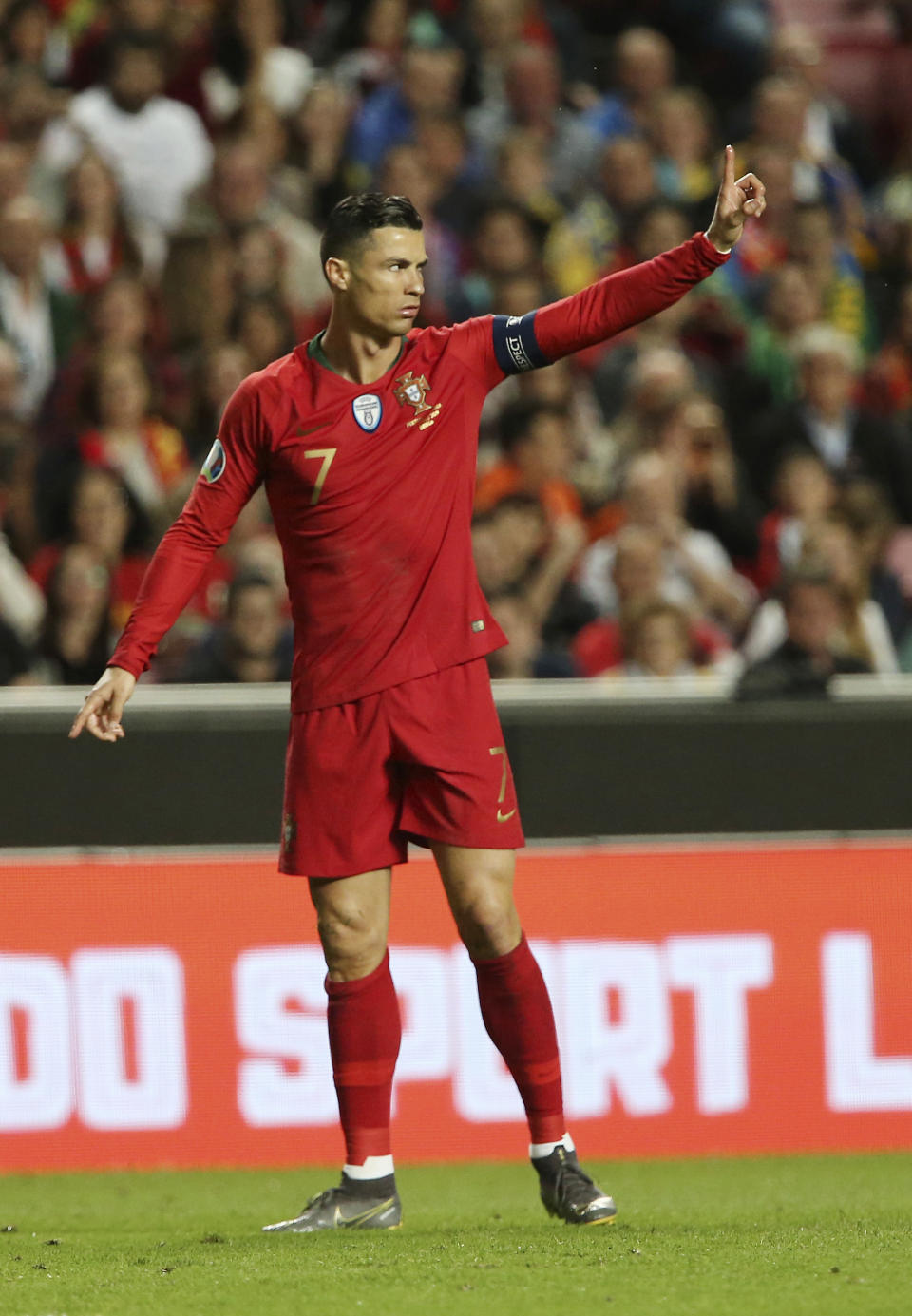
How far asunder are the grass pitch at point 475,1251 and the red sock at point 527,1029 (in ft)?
0.83

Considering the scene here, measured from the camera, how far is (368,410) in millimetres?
4480

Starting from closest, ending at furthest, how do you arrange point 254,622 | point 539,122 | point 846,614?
point 254,622, point 846,614, point 539,122

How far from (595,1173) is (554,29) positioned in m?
7.20

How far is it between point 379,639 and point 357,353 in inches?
24.9

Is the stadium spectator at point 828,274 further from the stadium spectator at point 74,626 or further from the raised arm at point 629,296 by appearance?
A: the raised arm at point 629,296

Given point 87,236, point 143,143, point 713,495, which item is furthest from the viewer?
point 143,143

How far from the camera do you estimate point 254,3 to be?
33.1ft

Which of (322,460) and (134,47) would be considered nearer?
(322,460)

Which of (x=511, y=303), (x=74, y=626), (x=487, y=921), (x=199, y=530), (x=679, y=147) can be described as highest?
(x=679, y=147)

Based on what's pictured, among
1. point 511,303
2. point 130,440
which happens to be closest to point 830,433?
point 511,303

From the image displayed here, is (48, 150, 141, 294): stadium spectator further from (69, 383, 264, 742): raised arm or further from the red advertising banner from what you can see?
(69, 383, 264, 742): raised arm

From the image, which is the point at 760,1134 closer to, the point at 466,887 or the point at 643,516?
the point at 466,887

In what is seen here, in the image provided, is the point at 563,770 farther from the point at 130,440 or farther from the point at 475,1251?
the point at 130,440


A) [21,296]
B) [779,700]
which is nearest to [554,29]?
[21,296]
